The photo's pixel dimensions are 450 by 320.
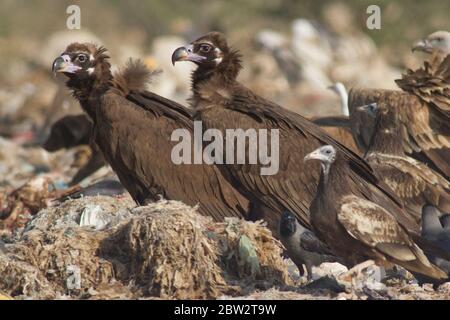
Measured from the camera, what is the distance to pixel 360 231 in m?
8.71

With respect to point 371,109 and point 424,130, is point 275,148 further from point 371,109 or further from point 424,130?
point 371,109

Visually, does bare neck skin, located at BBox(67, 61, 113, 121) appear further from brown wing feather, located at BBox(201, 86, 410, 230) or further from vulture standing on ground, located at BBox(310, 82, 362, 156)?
vulture standing on ground, located at BBox(310, 82, 362, 156)

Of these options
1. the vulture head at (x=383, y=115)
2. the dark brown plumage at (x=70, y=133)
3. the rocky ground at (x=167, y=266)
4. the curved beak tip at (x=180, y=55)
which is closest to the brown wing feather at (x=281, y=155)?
the curved beak tip at (x=180, y=55)

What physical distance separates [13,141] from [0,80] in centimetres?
688

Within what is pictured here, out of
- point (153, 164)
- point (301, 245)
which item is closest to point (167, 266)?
point (301, 245)

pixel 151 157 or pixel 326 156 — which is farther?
pixel 151 157

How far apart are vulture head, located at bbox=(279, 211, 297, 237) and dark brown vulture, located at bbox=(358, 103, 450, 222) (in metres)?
1.23

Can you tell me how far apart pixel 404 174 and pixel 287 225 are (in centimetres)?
155

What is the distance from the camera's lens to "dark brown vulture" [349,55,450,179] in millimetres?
11453

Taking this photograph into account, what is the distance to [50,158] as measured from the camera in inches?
659

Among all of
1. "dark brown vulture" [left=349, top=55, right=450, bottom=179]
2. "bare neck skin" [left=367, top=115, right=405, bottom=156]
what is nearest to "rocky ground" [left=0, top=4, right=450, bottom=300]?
"bare neck skin" [left=367, top=115, right=405, bottom=156]

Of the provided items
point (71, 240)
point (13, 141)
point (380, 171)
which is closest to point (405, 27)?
point (13, 141)

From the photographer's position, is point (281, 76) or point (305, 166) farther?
point (281, 76)
